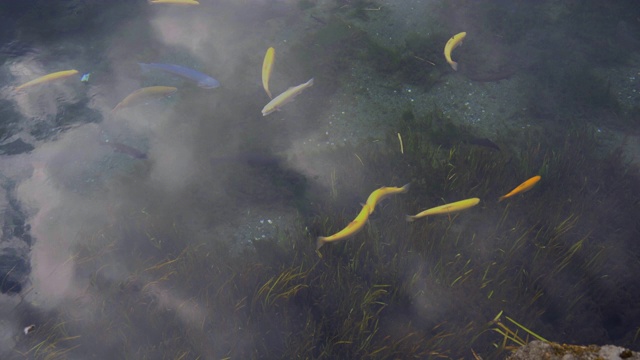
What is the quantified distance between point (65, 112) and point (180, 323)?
12.8 feet

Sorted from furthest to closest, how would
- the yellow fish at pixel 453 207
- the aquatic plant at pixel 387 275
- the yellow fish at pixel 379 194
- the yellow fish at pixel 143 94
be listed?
the yellow fish at pixel 143 94 < the yellow fish at pixel 379 194 < the yellow fish at pixel 453 207 < the aquatic plant at pixel 387 275

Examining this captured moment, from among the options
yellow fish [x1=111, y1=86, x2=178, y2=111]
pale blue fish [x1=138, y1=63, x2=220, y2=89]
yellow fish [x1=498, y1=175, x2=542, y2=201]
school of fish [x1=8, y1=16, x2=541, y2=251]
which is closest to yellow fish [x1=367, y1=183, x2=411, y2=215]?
school of fish [x1=8, y1=16, x2=541, y2=251]

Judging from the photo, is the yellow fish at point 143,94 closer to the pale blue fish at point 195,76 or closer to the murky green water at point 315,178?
the murky green water at point 315,178

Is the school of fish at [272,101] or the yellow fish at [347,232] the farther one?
the school of fish at [272,101]

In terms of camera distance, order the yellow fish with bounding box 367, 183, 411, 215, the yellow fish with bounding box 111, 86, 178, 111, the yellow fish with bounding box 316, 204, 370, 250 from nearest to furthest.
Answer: the yellow fish with bounding box 316, 204, 370, 250
the yellow fish with bounding box 367, 183, 411, 215
the yellow fish with bounding box 111, 86, 178, 111

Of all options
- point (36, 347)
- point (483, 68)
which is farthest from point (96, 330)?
point (483, 68)

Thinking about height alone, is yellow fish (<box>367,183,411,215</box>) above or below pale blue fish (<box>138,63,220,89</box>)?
below

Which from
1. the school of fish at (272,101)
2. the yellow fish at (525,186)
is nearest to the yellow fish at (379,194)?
the school of fish at (272,101)

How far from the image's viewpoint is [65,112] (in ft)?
20.0

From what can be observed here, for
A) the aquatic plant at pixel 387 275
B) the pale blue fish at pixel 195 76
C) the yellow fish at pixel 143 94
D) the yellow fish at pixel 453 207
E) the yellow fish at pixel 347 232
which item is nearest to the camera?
the aquatic plant at pixel 387 275

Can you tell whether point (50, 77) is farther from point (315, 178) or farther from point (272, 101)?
point (315, 178)

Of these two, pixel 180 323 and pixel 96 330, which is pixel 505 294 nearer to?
pixel 180 323

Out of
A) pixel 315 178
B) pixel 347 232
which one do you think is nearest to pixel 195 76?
pixel 315 178

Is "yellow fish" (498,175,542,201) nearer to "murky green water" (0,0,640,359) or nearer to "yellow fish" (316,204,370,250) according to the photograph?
"murky green water" (0,0,640,359)
